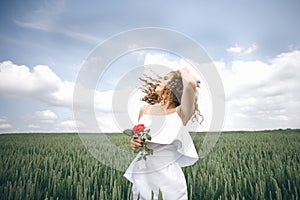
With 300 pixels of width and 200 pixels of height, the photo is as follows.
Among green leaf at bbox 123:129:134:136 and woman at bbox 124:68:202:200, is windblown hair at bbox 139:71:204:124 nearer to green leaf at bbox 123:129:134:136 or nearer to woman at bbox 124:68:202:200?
woman at bbox 124:68:202:200

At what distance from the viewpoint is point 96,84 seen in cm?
166

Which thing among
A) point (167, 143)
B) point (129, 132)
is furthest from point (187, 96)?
point (129, 132)

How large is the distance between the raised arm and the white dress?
75mm

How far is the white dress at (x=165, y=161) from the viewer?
1.72 meters

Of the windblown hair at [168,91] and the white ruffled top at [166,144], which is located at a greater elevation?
the windblown hair at [168,91]

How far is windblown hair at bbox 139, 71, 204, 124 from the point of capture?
71.9 inches

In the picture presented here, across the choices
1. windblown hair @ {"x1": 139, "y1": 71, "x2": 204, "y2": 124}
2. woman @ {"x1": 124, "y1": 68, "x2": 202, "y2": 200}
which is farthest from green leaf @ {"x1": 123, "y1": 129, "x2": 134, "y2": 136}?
windblown hair @ {"x1": 139, "y1": 71, "x2": 204, "y2": 124}

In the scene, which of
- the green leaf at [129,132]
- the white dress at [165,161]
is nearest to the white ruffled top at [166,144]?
the white dress at [165,161]

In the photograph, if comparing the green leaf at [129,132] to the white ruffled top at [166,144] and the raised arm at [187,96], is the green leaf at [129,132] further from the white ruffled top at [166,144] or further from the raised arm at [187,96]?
the raised arm at [187,96]

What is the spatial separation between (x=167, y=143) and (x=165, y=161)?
0.17 metres

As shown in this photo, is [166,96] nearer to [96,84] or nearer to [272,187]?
[96,84]

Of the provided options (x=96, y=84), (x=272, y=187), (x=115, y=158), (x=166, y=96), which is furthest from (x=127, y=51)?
(x=272, y=187)

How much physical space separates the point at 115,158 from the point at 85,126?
1.06ft

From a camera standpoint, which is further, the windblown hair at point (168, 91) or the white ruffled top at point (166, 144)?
the windblown hair at point (168, 91)
